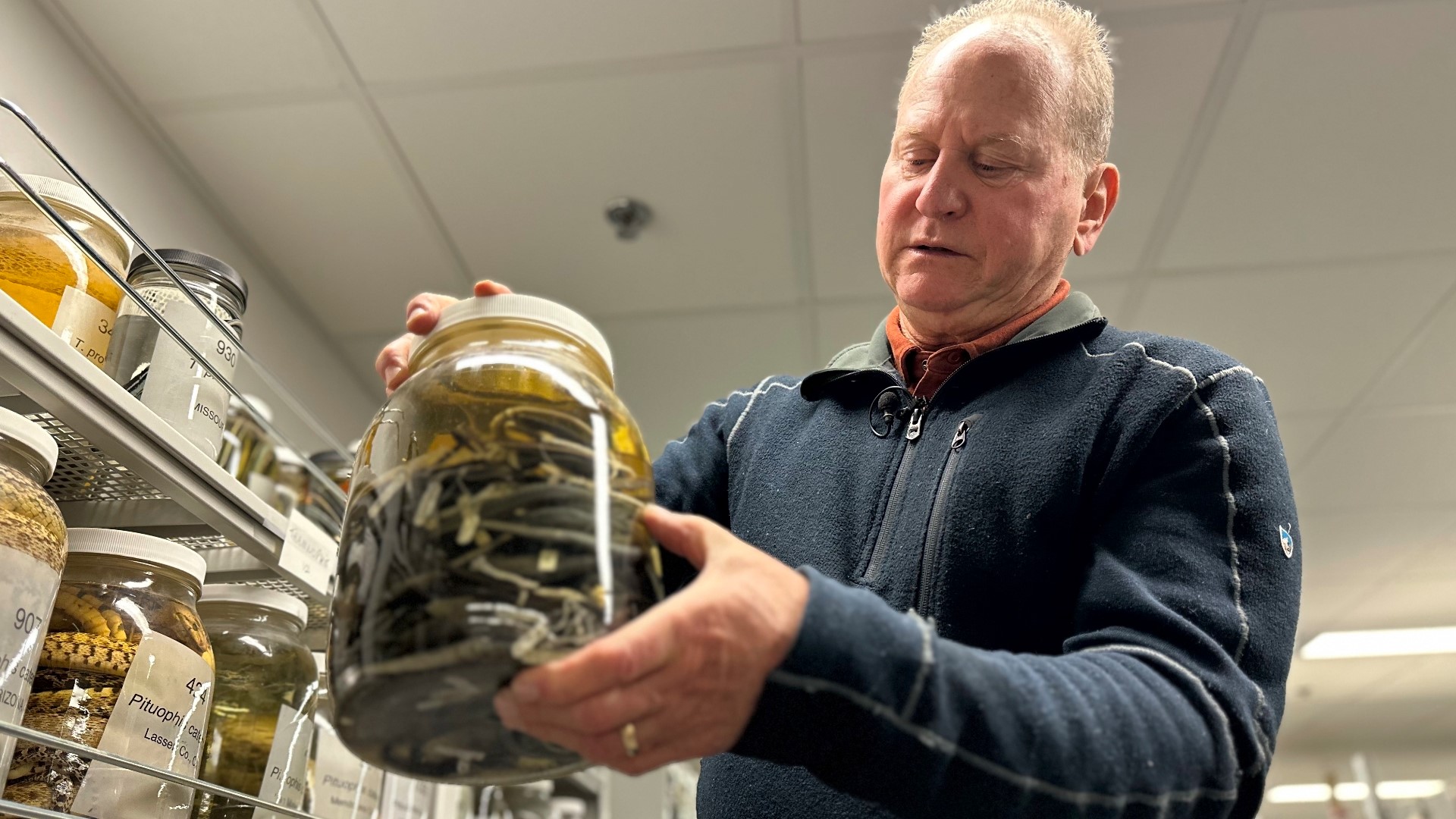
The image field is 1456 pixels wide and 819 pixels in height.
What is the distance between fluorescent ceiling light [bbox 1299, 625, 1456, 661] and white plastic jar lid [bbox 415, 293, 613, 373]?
4.98 m

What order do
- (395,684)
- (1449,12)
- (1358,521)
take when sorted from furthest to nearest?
(1358,521) < (1449,12) < (395,684)

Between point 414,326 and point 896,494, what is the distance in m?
0.33

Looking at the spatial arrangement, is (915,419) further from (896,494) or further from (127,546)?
(127,546)

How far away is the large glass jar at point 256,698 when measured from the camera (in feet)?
2.84

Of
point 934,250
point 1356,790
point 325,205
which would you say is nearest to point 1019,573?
point 934,250

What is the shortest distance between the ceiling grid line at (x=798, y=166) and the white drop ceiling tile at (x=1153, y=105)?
→ 0.52 m

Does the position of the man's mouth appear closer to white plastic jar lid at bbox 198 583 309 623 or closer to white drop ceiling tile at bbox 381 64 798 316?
white plastic jar lid at bbox 198 583 309 623

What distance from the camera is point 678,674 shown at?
0.35 m

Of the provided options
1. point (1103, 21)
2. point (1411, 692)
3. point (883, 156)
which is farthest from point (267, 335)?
point (1411, 692)

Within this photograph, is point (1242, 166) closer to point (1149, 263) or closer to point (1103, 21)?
point (1149, 263)

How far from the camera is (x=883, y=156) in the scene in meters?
Result: 1.88

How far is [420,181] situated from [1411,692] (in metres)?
5.75

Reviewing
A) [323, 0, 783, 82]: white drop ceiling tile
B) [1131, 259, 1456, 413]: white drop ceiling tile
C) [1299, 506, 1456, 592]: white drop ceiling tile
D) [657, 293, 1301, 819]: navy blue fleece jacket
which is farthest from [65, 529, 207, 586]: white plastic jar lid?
[1299, 506, 1456, 592]: white drop ceiling tile

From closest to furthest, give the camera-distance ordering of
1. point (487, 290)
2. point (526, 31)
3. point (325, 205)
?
→ point (487, 290) → point (526, 31) → point (325, 205)
